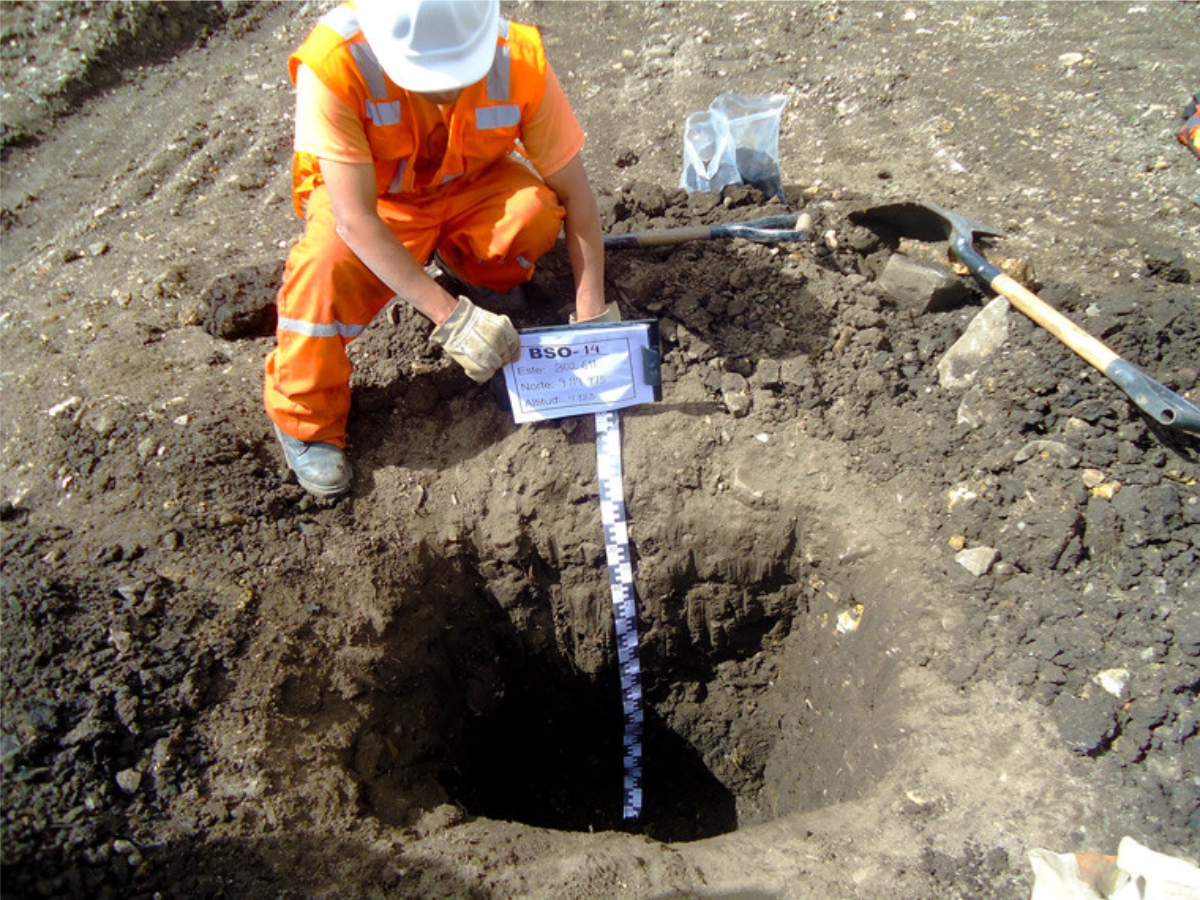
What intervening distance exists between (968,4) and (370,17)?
154 inches

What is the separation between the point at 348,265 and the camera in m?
2.38

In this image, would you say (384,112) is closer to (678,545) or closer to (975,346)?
(678,545)

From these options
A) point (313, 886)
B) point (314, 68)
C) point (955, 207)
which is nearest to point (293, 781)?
point (313, 886)

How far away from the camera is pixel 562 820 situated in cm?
338

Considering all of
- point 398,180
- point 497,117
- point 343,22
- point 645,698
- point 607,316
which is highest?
point 343,22

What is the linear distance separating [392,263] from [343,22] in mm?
664

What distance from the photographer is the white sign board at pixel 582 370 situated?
2467 millimetres

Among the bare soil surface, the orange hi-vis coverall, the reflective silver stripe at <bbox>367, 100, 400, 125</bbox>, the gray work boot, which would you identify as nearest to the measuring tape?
the bare soil surface

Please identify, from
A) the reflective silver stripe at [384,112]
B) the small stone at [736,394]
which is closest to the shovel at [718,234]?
the small stone at [736,394]

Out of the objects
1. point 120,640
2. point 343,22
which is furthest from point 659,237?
point 120,640

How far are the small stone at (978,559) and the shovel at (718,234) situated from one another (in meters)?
1.33

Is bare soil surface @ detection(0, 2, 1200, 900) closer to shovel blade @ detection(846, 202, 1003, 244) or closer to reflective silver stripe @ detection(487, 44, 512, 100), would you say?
shovel blade @ detection(846, 202, 1003, 244)

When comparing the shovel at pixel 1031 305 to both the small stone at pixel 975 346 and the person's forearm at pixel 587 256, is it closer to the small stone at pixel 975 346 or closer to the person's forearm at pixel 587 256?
the small stone at pixel 975 346

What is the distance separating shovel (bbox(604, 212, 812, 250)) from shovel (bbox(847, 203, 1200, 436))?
369 mm
